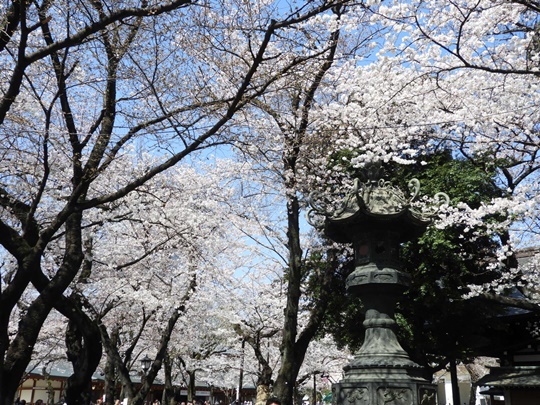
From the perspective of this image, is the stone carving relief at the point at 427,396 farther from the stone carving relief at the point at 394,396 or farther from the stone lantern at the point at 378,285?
the stone carving relief at the point at 394,396

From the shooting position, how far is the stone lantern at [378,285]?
6227mm

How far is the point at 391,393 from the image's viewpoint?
6.17 metres

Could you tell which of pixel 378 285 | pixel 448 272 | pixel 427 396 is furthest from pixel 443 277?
pixel 427 396

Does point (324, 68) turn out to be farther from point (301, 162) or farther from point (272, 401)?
point (272, 401)

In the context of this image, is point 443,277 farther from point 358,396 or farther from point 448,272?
point 358,396

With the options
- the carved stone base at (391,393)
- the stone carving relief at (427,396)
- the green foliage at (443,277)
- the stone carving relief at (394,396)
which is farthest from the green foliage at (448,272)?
the stone carving relief at (394,396)

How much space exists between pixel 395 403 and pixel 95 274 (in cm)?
1111

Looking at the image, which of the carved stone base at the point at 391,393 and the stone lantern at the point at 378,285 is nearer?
the carved stone base at the point at 391,393

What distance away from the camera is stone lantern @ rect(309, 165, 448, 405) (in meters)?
6.23

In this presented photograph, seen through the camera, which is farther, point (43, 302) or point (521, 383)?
point (521, 383)

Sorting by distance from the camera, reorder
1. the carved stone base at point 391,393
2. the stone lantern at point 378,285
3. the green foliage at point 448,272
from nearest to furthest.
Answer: the carved stone base at point 391,393 < the stone lantern at point 378,285 < the green foliage at point 448,272

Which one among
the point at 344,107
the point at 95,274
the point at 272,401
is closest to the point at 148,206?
the point at 95,274

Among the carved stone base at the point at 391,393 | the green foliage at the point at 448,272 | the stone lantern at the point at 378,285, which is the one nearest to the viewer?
the carved stone base at the point at 391,393

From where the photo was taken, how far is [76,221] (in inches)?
314
